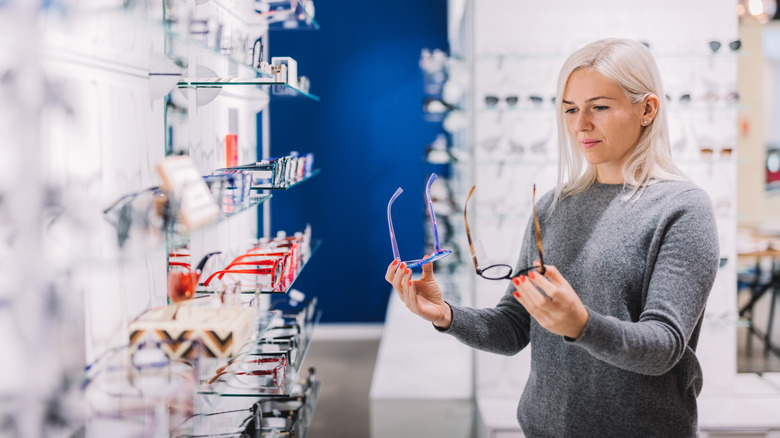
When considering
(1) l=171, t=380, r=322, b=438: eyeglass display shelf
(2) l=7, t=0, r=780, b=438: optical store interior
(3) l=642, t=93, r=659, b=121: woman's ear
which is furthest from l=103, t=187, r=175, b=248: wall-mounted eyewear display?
(3) l=642, t=93, r=659, b=121: woman's ear

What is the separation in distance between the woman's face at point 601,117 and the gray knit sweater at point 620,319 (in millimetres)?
111

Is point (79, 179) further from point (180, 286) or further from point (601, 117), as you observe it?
point (601, 117)

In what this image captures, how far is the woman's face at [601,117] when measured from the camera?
1568 millimetres

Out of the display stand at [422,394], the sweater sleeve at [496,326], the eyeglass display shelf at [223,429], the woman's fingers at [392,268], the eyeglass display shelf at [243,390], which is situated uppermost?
the woman's fingers at [392,268]

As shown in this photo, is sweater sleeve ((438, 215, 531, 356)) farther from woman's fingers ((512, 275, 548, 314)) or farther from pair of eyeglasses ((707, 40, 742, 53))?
pair of eyeglasses ((707, 40, 742, 53))

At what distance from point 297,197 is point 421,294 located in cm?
511

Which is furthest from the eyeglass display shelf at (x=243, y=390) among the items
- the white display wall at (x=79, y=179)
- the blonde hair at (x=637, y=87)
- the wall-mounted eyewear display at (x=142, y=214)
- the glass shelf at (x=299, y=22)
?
the glass shelf at (x=299, y=22)

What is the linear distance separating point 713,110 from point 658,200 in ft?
8.53

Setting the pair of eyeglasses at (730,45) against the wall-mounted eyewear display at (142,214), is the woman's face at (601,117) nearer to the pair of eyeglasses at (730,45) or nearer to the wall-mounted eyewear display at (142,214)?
the wall-mounted eyewear display at (142,214)

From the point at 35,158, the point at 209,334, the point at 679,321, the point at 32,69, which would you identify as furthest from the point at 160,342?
the point at 679,321

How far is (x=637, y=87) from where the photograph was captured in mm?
1567

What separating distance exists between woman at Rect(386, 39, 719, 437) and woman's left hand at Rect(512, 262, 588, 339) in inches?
7.6

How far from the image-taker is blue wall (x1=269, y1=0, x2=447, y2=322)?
6.55 meters

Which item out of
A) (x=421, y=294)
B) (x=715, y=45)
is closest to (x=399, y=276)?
(x=421, y=294)
